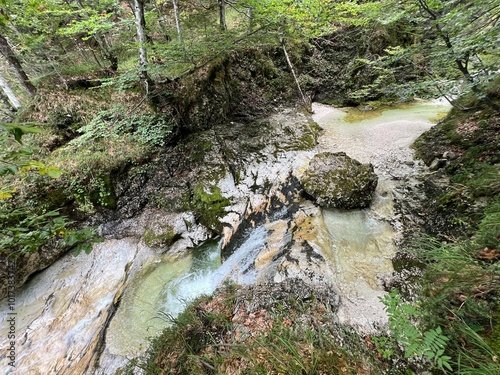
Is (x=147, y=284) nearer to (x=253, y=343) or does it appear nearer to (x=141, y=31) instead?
(x=253, y=343)

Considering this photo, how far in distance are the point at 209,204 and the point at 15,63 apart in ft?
23.3

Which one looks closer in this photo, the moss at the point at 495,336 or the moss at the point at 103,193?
the moss at the point at 495,336

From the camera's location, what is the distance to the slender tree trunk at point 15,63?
634 centimetres

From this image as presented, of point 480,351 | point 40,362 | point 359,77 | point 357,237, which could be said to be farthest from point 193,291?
point 359,77

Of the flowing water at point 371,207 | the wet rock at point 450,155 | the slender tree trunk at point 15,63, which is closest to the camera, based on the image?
the flowing water at point 371,207

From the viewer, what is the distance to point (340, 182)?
5.38 m

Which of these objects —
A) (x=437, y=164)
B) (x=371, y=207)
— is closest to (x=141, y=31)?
(x=371, y=207)

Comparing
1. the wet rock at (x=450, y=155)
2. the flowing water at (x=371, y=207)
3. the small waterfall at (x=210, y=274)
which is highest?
the wet rock at (x=450, y=155)

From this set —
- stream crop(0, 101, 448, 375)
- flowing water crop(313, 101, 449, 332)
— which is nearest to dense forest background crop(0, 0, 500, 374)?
flowing water crop(313, 101, 449, 332)

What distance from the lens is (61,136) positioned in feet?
22.2

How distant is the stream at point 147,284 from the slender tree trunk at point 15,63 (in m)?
5.63

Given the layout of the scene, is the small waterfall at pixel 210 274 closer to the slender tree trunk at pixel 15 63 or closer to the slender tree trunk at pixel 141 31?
the slender tree trunk at pixel 141 31

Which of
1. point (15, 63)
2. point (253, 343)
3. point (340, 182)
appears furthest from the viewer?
point (15, 63)

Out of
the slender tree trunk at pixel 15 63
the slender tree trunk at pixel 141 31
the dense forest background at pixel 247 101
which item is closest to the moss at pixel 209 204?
the dense forest background at pixel 247 101
